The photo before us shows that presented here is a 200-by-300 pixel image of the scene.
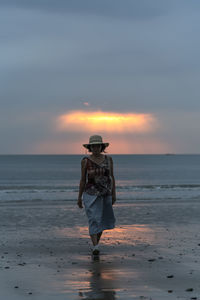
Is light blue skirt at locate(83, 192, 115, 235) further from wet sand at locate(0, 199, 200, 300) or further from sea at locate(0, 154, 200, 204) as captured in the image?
sea at locate(0, 154, 200, 204)

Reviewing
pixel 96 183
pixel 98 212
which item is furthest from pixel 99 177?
pixel 98 212

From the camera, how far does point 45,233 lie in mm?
10273

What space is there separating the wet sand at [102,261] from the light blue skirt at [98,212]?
1.46ft

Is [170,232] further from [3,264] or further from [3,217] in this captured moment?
[3,217]

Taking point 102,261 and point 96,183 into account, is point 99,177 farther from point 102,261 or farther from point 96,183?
point 102,261

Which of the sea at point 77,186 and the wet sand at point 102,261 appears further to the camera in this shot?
the sea at point 77,186

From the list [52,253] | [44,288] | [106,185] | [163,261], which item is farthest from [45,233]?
[44,288]

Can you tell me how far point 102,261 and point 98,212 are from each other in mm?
883

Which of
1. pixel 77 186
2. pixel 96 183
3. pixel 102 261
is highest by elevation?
pixel 77 186

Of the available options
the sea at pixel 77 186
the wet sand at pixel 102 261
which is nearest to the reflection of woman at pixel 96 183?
the wet sand at pixel 102 261

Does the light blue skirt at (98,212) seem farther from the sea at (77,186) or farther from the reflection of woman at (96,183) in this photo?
the sea at (77,186)

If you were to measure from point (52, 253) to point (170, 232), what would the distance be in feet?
10.8

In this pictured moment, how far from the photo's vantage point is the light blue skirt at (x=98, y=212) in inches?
301

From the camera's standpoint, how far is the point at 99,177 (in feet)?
25.1
